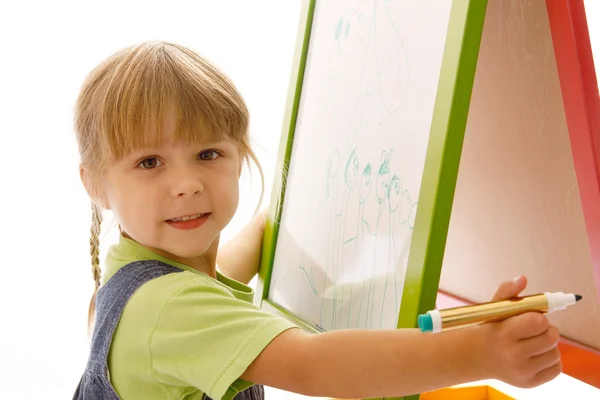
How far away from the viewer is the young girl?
667 millimetres

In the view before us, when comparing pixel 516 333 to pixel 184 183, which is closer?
pixel 516 333

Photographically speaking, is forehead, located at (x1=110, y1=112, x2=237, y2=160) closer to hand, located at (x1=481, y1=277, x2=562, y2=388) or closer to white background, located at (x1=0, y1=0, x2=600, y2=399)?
hand, located at (x1=481, y1=277, x2=562, y2=388)

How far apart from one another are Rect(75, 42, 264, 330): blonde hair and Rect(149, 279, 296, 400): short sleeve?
18 centimetres

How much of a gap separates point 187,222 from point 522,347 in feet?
1.39

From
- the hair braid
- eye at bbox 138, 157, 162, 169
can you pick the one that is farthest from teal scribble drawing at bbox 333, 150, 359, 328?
the hair braid

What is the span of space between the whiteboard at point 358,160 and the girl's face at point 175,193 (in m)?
0.15

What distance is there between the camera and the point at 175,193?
85cm

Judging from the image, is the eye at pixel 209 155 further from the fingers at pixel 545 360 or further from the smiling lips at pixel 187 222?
the fingers at pixel 545 360

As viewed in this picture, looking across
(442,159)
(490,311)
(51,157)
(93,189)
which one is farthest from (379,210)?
(51,157)

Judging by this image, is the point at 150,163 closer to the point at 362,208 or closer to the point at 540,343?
the point at 362,208

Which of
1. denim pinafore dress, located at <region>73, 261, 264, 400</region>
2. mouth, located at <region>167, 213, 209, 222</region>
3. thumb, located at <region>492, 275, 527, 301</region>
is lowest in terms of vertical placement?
denim pinafore dress, located at <region>73, 261, 264, 400</region>

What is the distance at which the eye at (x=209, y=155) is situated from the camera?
894mm

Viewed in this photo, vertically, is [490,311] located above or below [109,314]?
above

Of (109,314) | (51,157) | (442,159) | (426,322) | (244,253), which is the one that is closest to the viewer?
(426,322)
